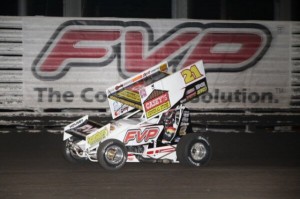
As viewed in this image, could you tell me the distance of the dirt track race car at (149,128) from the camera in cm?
1031

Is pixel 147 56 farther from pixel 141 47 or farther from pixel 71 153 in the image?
pixel 71 153

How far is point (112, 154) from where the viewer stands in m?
10.2

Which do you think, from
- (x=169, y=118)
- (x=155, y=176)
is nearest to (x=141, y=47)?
(x=169, y=118)

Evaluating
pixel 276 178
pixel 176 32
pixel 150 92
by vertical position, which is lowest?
pixel 276 178

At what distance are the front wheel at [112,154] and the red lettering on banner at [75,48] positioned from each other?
4682 mm

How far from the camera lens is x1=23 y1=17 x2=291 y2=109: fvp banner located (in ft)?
47.2

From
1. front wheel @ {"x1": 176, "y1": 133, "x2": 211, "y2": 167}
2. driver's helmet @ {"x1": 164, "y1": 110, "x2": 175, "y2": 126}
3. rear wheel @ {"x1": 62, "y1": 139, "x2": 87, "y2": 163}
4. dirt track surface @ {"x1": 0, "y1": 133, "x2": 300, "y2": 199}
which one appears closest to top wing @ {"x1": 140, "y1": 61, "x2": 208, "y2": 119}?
driver's helmet @ {"x1": 164, "y1": 110, "x2": 175, "y2": 126}

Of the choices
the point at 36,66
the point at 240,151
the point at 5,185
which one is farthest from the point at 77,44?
the point at 5,185

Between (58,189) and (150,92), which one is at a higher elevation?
(150,92)

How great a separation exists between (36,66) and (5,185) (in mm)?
5799

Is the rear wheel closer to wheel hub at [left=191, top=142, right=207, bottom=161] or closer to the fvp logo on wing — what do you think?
wheel hub at [left=191, top=142, right=207, bottom=161]

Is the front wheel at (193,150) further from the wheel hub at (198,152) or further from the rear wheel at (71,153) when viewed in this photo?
the rear wheel at (71,153)

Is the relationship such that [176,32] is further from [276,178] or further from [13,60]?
[276,178]

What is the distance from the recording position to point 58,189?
867cm
